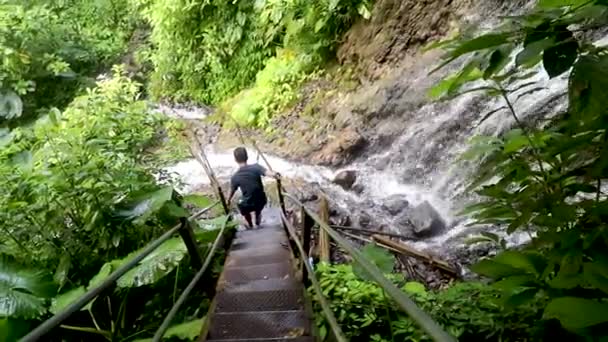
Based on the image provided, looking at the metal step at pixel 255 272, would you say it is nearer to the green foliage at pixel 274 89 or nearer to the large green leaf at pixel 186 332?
the large green leaf at pixel 186 332

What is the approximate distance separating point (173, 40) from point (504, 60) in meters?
15.2

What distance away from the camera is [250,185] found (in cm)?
671

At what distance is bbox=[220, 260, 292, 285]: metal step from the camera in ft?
14.1

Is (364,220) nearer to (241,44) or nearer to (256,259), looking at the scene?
(256,259)

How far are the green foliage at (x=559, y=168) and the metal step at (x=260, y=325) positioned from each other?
141cm

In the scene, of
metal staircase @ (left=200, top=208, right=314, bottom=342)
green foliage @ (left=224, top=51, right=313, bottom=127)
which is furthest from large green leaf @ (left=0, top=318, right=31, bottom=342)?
green foliage @ (left=224, top=51, right=313, bottom=127)

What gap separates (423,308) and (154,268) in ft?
5.92

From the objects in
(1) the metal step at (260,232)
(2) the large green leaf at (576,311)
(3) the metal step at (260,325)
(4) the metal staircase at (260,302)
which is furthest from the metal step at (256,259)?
(2) the large green leaf at (576,311)

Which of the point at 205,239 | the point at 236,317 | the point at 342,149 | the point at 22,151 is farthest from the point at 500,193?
the point at 342,149

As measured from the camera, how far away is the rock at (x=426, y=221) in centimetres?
680

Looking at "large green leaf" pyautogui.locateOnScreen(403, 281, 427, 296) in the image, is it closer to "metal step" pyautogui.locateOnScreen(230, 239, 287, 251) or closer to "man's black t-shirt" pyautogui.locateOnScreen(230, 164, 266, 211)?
"metal step" pyautogui.locateOnScreen(230, 239, 287, 251)

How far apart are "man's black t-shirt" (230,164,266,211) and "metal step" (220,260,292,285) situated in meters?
2.06

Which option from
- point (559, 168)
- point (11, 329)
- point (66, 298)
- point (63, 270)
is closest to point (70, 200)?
point (63, 270)

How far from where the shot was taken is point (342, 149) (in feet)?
31.2
